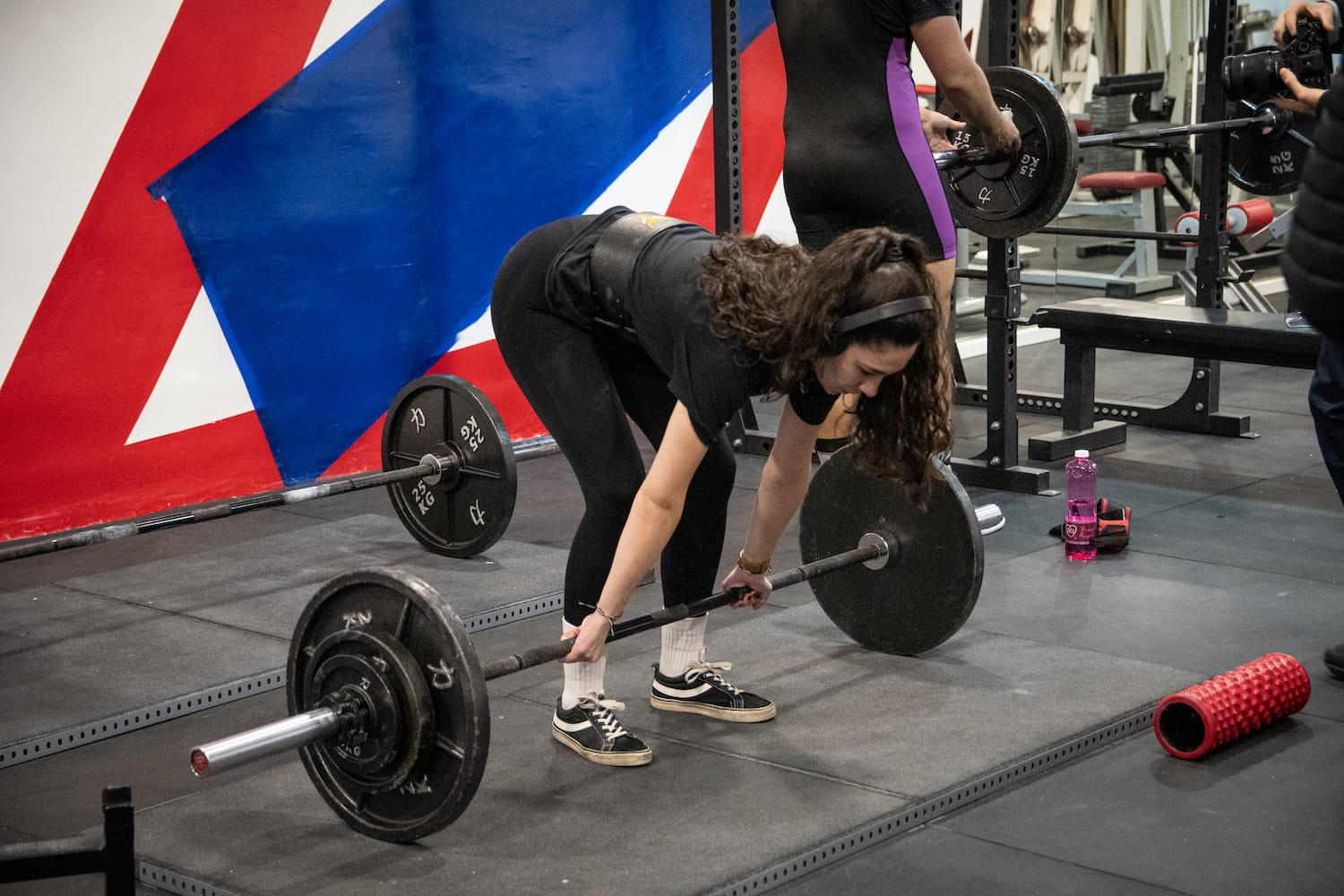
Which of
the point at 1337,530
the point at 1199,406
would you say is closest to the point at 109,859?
the point at 1337,530

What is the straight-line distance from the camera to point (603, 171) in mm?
5297

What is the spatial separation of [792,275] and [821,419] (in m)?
0.36

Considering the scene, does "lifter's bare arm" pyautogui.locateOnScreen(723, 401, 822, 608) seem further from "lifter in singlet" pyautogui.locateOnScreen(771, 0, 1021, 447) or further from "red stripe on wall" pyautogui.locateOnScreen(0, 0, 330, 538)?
"red stripe on wall" pyautogui.locateOnScreen(0, 0, 330, 538)

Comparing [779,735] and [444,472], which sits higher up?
[444,472]

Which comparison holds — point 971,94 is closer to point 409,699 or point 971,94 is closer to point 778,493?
point 778,493

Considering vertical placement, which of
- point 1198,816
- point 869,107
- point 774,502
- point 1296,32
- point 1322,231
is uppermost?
point 1296,32

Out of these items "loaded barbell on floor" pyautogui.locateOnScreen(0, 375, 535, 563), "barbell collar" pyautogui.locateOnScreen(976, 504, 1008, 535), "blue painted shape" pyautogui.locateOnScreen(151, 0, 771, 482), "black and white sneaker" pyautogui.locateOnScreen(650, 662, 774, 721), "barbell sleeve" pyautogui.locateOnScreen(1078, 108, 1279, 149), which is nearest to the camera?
"black and white sneaker" pyautogui.locateOnScreen(650, 662, 774, 721)

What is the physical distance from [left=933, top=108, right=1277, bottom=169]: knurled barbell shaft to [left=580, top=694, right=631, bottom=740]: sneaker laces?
1.71 m

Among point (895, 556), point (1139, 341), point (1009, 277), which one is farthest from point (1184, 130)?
point (895, 556)

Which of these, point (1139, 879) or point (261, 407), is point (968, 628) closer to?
point (1139, 879)

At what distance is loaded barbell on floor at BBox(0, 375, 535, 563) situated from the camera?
357 cm

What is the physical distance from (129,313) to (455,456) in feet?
3.82

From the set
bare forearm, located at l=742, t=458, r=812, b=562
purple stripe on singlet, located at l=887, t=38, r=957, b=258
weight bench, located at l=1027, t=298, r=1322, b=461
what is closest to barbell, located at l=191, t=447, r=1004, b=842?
bare forearm, located at l=742, t=458, r=812, b=562

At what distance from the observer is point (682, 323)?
6.91 ft
